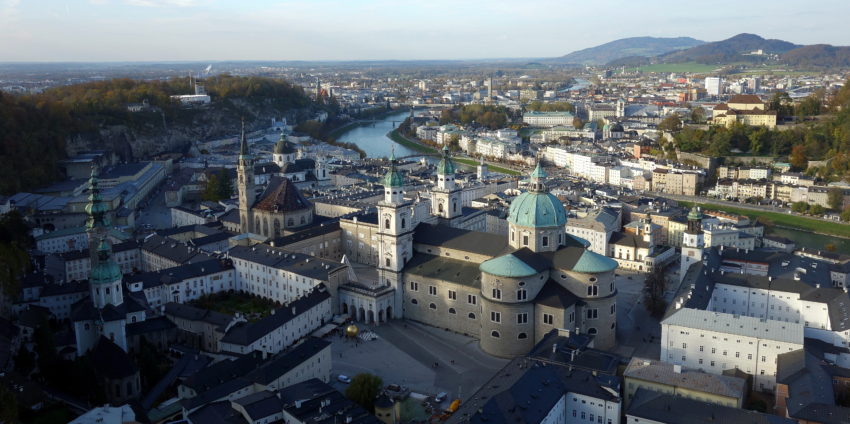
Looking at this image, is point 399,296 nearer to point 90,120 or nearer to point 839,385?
point 839,385

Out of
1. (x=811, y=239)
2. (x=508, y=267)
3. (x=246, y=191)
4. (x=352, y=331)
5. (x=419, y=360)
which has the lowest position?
(x=811, y=239)

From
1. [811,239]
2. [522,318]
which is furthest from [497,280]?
[811,239]

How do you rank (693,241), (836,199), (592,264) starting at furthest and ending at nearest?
(836,199) < (693,241) < (592,264)

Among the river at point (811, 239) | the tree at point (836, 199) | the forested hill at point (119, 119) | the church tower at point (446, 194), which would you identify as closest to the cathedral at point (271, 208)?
the church tower at point (446, 194)

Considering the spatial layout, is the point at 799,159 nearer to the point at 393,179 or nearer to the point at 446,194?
the point at 446,194

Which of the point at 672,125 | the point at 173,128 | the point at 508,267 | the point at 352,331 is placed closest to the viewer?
the point at 508,267

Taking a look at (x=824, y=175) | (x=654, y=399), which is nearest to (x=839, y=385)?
(x=654, y=399)

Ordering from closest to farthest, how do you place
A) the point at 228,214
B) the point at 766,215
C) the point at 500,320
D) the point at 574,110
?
the point at 500,320 < the point at 228,214 < the point at 766,215 < the point at 574,110

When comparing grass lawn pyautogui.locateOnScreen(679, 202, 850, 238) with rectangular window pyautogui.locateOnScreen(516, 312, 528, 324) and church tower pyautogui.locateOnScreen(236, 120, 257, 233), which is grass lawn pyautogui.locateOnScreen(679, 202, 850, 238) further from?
church tower pyautogui.locateOnScreen(236, 120, 257, 233)

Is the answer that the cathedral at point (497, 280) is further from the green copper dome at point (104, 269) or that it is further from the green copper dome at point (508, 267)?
the green copper dome at point (104, 269)
